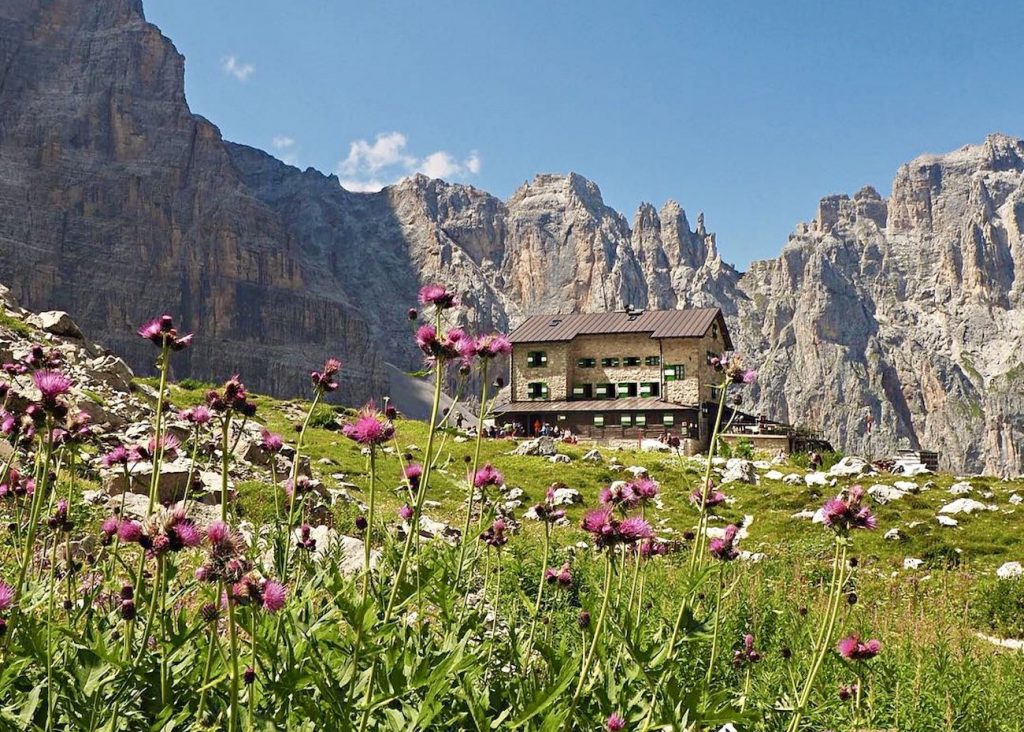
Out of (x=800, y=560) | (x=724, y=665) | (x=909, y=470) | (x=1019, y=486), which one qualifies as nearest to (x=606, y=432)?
(x=909, y=470)

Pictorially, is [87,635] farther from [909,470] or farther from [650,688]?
[909,470]

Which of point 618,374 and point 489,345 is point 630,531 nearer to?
point 489,345

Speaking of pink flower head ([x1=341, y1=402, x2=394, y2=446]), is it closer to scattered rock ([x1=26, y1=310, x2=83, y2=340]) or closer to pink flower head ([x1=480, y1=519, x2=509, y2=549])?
pink flower head ([x1=480, y1=519, x2=509, y2=549])

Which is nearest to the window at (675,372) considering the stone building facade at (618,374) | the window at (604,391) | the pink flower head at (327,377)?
the stone building facade at (618,374)

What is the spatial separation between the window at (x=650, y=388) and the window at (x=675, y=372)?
3.45 feet

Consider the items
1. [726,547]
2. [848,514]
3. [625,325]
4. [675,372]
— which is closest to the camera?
[848,514]

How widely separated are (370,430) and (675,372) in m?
61.9

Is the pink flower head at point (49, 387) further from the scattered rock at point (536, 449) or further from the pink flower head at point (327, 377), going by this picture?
the scattered rock at point (536, 449)

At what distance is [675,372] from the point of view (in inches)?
2537

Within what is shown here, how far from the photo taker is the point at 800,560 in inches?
720

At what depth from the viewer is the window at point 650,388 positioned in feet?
213

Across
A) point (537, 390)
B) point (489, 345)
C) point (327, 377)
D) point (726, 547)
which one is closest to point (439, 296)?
point (489, 345)

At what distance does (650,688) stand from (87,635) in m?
3.45

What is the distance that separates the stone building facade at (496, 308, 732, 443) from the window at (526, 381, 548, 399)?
92mm
